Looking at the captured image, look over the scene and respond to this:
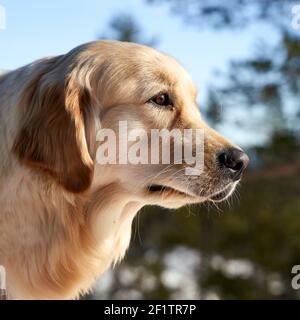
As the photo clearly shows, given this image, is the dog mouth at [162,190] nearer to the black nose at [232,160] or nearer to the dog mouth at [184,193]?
the dog mouth at [184,193]

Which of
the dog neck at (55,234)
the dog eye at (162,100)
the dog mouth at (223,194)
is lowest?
the dog neck at (55,234)

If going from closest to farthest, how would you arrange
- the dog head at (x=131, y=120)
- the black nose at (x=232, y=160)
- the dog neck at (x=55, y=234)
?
the dog neck at (x=55, y=234)
the dog head at (x=131, y=120)
the black nose at (x=232, y=160)

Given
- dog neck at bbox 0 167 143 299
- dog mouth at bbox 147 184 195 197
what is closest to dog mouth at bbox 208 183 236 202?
dog mouth at bbox 147 184 195 197

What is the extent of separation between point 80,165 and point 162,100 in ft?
1.97

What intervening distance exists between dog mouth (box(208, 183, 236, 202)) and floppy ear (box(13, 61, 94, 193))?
69 cm

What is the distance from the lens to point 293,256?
19.4 m

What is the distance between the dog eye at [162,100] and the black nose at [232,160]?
0.39 m

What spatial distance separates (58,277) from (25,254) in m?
0.27

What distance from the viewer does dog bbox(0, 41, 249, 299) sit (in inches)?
121

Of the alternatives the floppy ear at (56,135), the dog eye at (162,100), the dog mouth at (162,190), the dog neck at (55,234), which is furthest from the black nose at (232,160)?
the floppy ear at (56,135)

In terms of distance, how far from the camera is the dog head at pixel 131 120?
316cm

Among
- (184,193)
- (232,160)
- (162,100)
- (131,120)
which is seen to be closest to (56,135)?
(131,120)

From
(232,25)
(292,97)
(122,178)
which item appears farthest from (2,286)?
(292,97)

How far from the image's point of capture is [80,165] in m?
3.06
